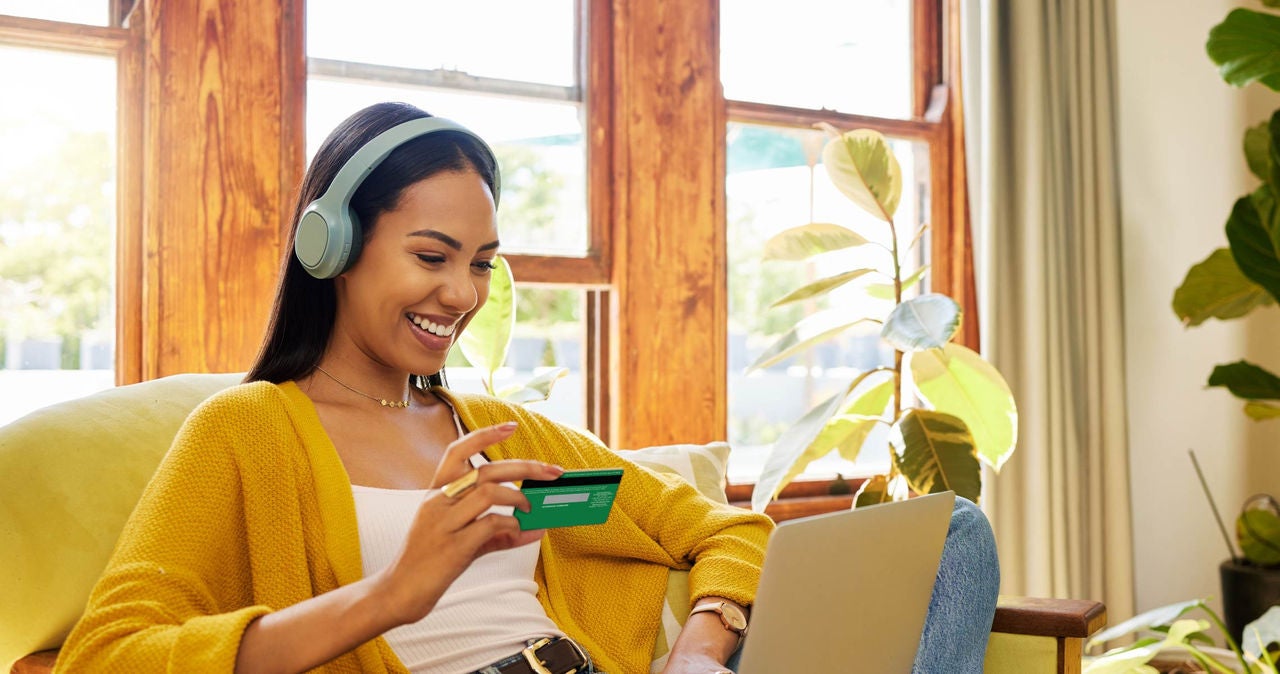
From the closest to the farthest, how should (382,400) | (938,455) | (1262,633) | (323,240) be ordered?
(323,240), (382,400), (1262,633), (938,455)

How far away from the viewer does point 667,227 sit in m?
2.79

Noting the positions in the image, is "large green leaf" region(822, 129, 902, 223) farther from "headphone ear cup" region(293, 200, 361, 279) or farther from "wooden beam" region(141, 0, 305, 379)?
"headphone ear cup" region(293, 200, 361, 279)

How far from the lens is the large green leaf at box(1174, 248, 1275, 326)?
263 centimetres

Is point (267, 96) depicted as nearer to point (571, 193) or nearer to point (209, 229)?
point (209, 229)

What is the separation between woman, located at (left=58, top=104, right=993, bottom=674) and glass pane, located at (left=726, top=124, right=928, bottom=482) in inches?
58.7

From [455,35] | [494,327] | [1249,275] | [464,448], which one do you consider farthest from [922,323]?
[464,448]

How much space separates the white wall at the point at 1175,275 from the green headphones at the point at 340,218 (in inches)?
106

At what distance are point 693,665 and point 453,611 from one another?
0.92 feet

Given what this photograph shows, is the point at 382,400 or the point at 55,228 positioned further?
the point at 55,228

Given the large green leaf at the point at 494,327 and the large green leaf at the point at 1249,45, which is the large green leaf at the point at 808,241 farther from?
the large green leaf at the point at 1249,45

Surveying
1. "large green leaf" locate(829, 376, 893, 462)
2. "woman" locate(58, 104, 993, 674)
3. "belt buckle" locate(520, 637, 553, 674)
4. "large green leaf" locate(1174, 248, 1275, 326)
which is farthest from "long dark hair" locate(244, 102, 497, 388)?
"large green leaf" locate(1174, 248, 1275, 326)

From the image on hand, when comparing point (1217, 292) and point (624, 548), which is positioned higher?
point (1217, 292)

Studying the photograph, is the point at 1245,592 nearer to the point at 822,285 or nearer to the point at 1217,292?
the point at 1217,292

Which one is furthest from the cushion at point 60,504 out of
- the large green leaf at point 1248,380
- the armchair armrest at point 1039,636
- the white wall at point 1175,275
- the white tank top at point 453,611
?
the white wall at point 1175,275
